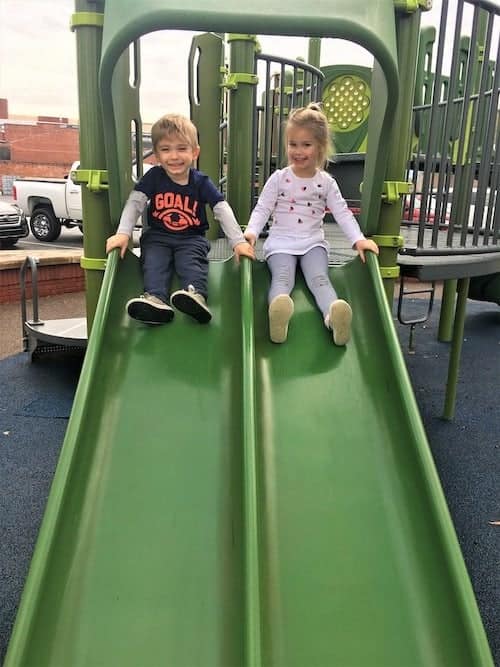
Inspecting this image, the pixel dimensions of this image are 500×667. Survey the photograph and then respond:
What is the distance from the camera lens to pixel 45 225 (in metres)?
13.8

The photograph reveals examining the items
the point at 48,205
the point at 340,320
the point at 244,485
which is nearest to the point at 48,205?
the point at 48,205

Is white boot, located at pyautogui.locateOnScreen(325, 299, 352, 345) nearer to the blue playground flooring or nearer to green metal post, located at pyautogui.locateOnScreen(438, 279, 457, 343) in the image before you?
the blue playground flooring

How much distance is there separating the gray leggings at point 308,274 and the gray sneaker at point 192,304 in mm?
317

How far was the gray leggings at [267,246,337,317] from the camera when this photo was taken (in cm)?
257

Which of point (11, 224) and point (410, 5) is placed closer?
point (410, 5)

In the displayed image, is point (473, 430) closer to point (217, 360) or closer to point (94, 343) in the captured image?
point (217, 360)

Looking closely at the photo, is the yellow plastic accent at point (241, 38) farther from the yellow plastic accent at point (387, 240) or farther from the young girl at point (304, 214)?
the yellow plastic accent at point (387, 240)

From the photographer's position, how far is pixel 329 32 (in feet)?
6.13

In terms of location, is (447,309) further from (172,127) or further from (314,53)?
(172,127)

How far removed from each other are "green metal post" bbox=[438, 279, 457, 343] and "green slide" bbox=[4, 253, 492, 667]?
4.18m

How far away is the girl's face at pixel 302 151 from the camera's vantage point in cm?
260

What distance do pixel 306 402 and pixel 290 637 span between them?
849 millimetres

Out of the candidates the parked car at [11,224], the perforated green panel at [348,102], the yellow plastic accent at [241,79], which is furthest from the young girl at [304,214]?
the parked car at [11,224]

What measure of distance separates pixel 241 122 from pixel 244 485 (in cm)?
276
